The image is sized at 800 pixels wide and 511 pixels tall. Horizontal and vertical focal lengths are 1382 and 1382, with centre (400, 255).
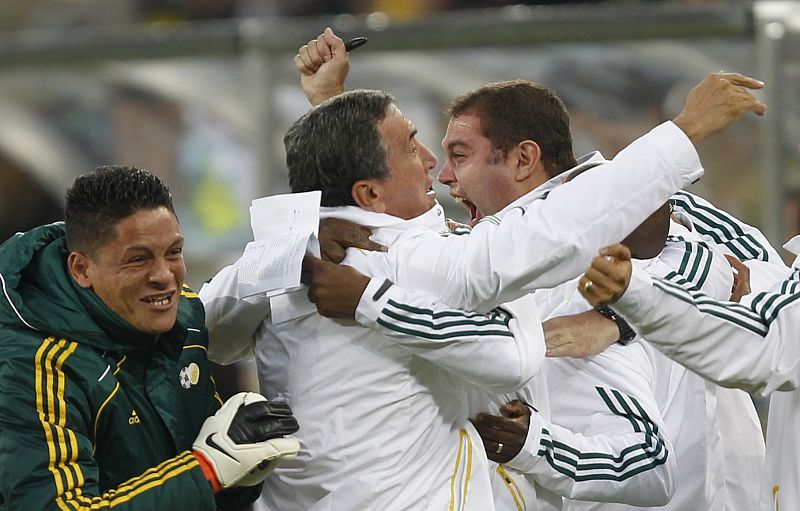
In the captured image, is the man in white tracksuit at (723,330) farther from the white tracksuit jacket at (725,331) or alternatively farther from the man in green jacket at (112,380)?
the man in green jacket at (112,380)

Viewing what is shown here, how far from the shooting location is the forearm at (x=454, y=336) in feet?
8.64

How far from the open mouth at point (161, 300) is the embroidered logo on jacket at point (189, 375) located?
17cm

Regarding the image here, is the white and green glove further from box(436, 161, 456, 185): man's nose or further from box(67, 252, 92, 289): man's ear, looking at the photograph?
box(436, 161, 456, 185): man's nose

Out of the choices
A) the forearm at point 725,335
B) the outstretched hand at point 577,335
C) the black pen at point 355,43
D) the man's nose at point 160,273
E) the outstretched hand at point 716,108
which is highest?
the black pen at point 355,43

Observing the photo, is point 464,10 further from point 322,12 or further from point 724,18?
point 724,18

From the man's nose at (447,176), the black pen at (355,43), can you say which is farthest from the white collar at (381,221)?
the black pen at (355,43)

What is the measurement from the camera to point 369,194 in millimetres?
2832

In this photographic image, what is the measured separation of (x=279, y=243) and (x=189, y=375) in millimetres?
341

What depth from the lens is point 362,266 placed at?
2.80 m

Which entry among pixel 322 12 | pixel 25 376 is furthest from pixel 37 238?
pixel 322 12

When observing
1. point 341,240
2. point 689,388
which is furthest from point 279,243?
point 689,388

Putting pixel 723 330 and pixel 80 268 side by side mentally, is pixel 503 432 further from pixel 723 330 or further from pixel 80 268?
Answer: pixel 80 268

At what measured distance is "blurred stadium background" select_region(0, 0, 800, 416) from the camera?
646cm

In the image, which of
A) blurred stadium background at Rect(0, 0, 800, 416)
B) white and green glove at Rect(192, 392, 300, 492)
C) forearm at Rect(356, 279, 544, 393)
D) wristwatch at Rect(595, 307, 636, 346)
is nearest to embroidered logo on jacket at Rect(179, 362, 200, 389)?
white and green glove at Rect(192, 392, 300, 492)
